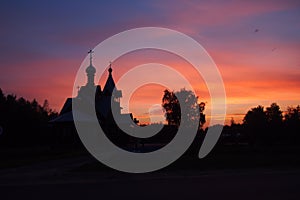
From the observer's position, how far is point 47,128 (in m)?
81.6

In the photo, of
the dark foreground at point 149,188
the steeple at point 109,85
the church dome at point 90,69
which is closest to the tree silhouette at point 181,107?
the steeple at point 109,85

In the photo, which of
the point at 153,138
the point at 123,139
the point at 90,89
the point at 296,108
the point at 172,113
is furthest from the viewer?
the point at 172,113

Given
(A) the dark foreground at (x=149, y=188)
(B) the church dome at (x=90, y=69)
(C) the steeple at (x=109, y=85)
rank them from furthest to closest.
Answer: (C) the steeple at (x=109, y=85) → (B) the church dome at (x=90, y=69) → (A) the dark foreground at (x=149, y=188)

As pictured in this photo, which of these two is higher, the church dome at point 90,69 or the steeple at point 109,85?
the church dome at point 90,69

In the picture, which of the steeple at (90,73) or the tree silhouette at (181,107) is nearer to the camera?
the steeple at (90,73)

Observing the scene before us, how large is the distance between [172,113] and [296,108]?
31.6 meters

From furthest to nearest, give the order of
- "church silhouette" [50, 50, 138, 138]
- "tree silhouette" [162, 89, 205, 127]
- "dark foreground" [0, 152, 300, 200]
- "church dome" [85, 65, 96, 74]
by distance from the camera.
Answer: "tree silhouette" [162, 89, 205, 127] < "church dome" [85, 65, 96, 74] < "church silhouette" [50, 50, 138, 138] < "dark foreground" [0, 152, 300, 200]

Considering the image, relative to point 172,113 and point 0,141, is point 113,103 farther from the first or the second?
point 172,113

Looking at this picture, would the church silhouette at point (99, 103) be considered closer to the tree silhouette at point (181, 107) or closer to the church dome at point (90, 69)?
the church dome at point (90, 69)

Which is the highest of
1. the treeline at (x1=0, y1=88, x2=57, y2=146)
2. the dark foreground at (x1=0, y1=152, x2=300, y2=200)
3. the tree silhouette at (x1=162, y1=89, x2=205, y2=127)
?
the tree silhouette at (x1=162, y1=89, x2=205, y2=127)

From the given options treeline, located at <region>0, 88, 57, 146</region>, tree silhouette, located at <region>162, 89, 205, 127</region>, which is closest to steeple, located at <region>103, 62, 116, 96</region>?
treeline, located at <region>0, 88, 57, 146</region>

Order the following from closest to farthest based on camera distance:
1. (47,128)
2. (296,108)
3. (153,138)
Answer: (47,128), (153,138), (296,108)

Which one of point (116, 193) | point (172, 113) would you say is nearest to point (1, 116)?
point (172, 113)

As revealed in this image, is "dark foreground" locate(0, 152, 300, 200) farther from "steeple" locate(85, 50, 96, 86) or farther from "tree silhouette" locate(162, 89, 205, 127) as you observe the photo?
"tree silhouette" locate(162, 89, 205, 127)
